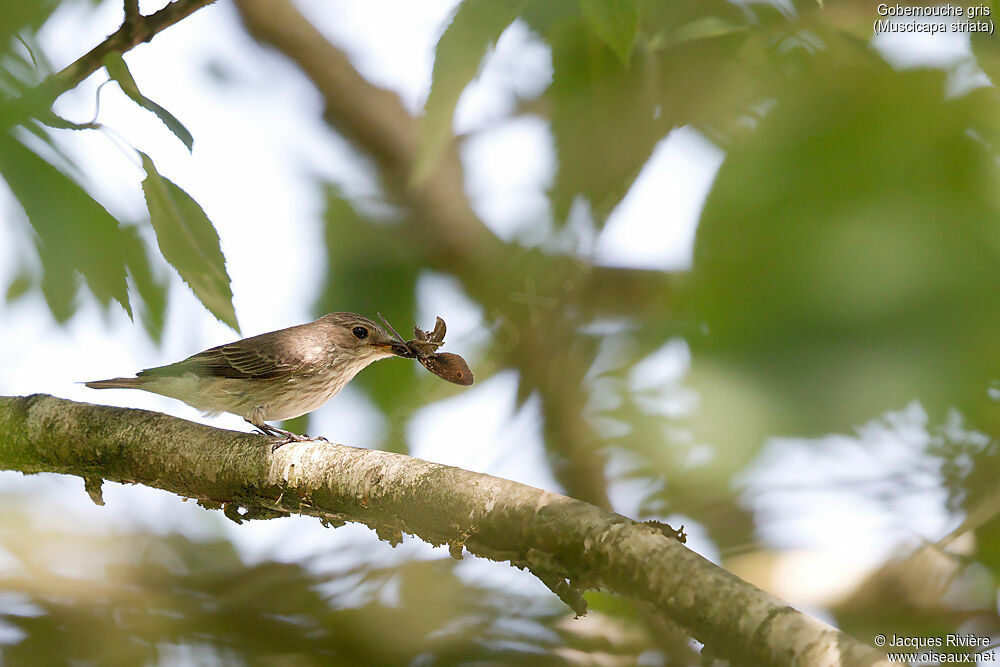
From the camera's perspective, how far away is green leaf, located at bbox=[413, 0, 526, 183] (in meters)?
1.19

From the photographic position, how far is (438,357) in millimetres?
3268

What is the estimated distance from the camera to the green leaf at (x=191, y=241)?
1.44m

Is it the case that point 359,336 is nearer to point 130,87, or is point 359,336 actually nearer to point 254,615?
point 254,615

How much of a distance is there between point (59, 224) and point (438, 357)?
2.23 meters

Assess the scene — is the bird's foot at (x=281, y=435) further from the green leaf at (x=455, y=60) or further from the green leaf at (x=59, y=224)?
the green leaf at (x=455, y=60)

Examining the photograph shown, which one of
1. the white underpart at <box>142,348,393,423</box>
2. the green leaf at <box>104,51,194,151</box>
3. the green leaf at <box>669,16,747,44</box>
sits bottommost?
the green leaf at <box>104,51,194,151</box>

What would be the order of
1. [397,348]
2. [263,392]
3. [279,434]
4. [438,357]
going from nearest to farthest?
1. [438,357]
2. [279,434]
3. [397,348]
4. [263,392]

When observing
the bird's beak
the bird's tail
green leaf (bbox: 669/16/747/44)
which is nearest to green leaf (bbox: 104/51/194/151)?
green leaf (bbox: 669/16/747/44)

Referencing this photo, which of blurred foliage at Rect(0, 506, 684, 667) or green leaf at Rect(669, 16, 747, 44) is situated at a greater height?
green leaf at Rect(669, 16, 747, 44)

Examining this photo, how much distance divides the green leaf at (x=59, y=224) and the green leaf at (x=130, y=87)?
1.15ft

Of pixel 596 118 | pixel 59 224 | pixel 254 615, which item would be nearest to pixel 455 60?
pixel 59 224

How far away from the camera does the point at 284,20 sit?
532 centimetres

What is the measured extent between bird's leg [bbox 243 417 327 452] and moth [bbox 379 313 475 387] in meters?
0.51

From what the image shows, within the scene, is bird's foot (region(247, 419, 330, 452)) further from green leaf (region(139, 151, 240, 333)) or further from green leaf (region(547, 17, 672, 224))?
green leaf (region(139, 151, 240, 333))
